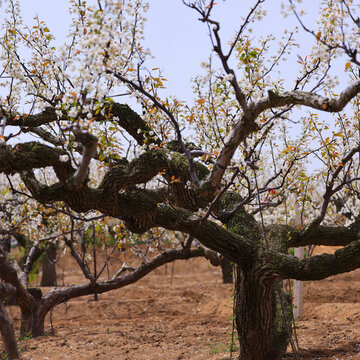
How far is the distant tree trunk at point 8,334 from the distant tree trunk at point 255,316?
3289 mm

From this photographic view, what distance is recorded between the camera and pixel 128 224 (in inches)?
207

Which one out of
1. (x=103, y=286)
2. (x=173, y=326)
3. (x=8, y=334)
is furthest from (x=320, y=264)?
(x=173, y=326)

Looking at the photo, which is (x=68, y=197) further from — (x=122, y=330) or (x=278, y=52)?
(x=122, y=330)

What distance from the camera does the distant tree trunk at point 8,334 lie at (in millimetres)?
6430

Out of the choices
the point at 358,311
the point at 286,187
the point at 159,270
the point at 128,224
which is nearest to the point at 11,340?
the point at 128,224

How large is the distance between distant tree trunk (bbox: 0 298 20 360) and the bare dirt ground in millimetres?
380

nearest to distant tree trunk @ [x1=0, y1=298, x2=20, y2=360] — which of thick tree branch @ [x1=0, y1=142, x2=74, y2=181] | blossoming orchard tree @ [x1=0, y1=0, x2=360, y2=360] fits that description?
blossoming orchard tree @ [x1=0, y1=0, x2=360, y2=360]

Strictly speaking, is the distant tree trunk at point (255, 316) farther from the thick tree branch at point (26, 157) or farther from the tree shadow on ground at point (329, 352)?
the thick tree branch at point (26, 157)

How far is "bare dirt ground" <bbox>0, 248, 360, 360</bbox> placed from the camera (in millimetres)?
7027

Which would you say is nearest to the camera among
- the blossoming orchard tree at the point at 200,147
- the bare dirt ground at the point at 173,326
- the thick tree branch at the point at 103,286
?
the blossoming orchard tree at the point at 200,147

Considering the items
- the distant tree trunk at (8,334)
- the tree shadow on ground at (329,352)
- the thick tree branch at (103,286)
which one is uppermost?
the thick tree branch at (103,286)

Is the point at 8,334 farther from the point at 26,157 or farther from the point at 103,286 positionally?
the point at 26,157

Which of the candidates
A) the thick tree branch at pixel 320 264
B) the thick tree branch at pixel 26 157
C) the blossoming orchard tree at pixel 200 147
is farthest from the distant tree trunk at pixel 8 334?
the thick tree branch at pixel 320 264

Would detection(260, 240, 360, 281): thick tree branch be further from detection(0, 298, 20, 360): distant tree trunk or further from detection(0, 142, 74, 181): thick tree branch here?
detection(0, 298, 20, 360): distant tree trunk
